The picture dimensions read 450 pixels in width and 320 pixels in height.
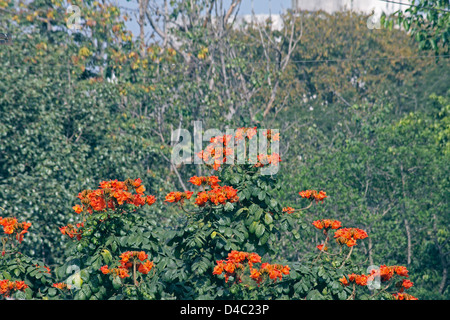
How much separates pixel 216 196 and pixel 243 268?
23.3 inches

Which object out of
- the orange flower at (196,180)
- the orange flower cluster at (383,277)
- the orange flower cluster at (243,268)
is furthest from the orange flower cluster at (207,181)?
the orange flower cluster at (383,277)

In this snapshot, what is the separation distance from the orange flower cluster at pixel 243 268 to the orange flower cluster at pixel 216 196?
1.49 feet

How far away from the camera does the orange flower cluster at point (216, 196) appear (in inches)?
167

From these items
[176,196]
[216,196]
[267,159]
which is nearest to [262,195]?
[267,159]

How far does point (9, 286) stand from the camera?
4039 mm

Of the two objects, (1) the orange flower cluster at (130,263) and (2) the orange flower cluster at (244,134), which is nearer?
(1) the orange flower cluster at (130,263)

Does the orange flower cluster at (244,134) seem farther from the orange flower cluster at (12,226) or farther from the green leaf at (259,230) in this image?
the orange flower cluster at (12,226)

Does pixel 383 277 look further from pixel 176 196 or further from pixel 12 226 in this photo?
pixel 12 226

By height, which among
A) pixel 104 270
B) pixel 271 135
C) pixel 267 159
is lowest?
pixel 104 270

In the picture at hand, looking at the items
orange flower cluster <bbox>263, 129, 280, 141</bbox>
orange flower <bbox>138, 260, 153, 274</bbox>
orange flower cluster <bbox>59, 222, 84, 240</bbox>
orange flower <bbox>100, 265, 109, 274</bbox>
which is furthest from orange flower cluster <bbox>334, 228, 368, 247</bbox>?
orange flower cluster <bbox>59, 222, 84, 240</bbox>

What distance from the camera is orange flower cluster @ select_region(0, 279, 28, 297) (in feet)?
13.2

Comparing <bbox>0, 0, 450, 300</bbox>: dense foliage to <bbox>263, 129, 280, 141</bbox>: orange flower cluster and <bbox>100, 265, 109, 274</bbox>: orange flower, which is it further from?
<bbox>263, 129, 280, 141</bbox>: orange flower cluster
